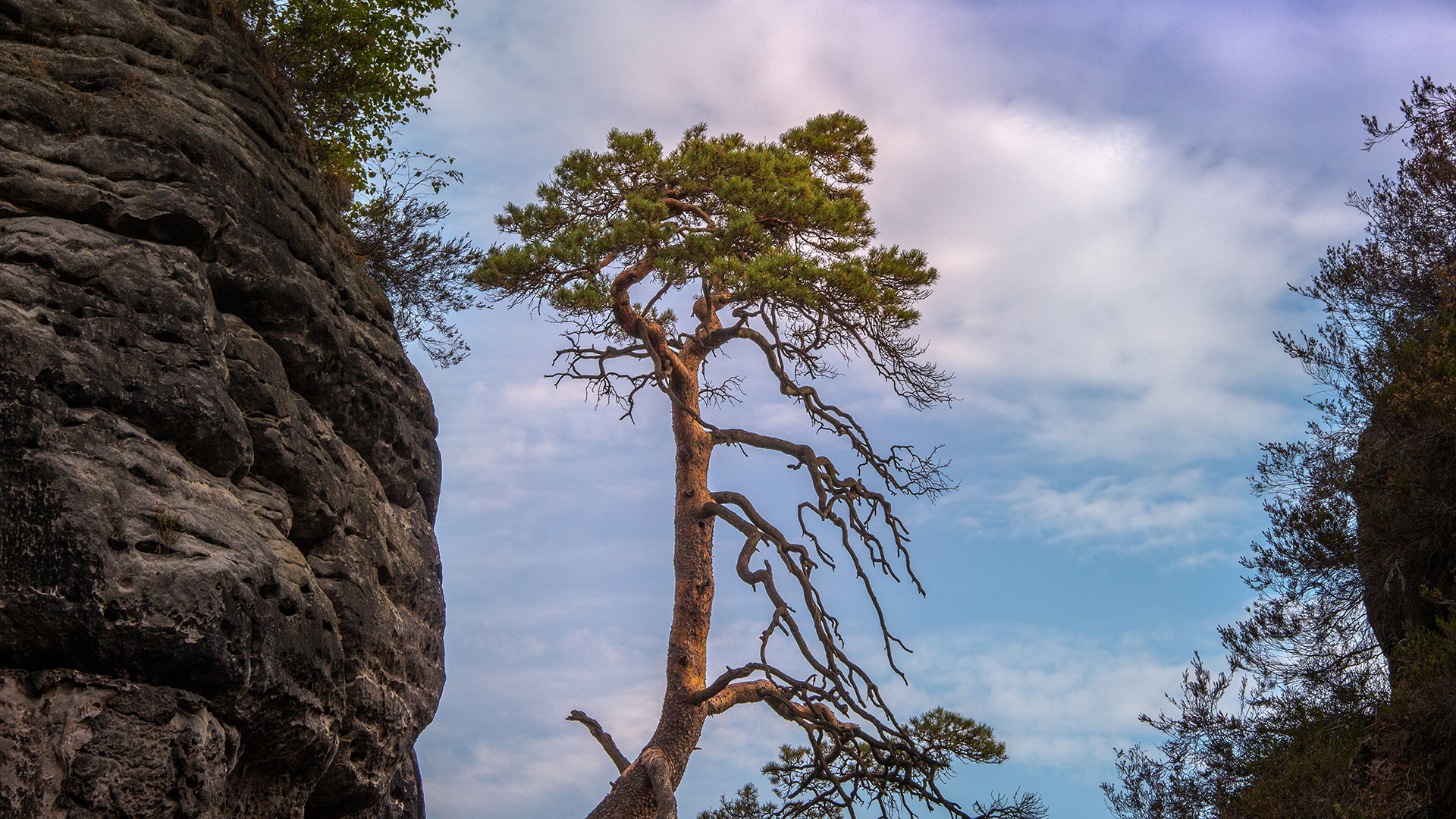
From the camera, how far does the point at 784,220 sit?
1112cm

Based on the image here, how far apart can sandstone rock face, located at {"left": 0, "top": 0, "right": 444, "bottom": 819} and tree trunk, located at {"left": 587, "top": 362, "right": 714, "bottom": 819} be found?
4.19 metres

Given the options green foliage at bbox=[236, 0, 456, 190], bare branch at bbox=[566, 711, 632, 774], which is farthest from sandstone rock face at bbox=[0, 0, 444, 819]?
bare branch at bbox=[566, 711, 632, 774]

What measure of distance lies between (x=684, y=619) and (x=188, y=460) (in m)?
6.91

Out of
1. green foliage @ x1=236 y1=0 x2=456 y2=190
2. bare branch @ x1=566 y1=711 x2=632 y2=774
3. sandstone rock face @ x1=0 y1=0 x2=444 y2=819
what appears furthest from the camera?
bare branch @ x1=566 y1=711 x2=632 y2=774

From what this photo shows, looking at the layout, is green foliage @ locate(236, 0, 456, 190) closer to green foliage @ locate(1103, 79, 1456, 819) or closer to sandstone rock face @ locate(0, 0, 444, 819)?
sandstone rock face @ locate(0, 0, 444, 819)

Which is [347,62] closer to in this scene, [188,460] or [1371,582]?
[188,460]

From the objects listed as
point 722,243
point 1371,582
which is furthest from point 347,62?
point 1371,582

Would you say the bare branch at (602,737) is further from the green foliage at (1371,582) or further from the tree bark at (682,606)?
the green foliage at (1371,582)

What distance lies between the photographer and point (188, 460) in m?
4.65

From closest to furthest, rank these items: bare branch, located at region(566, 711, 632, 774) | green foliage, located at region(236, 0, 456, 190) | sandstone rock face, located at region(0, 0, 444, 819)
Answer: sandstone rock face, located at region(0, 0, 444, 819) < green foliage, located at region(236, 0, 456, 190) < bare branch, located at region(566, 711, 632, 774)

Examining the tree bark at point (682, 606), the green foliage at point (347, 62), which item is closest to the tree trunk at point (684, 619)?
the tree bark at point (682, 606)

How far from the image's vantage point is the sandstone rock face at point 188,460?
3814 millimetres

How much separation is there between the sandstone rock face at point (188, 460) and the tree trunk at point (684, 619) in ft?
13.7

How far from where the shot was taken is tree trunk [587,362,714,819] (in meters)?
10.2
